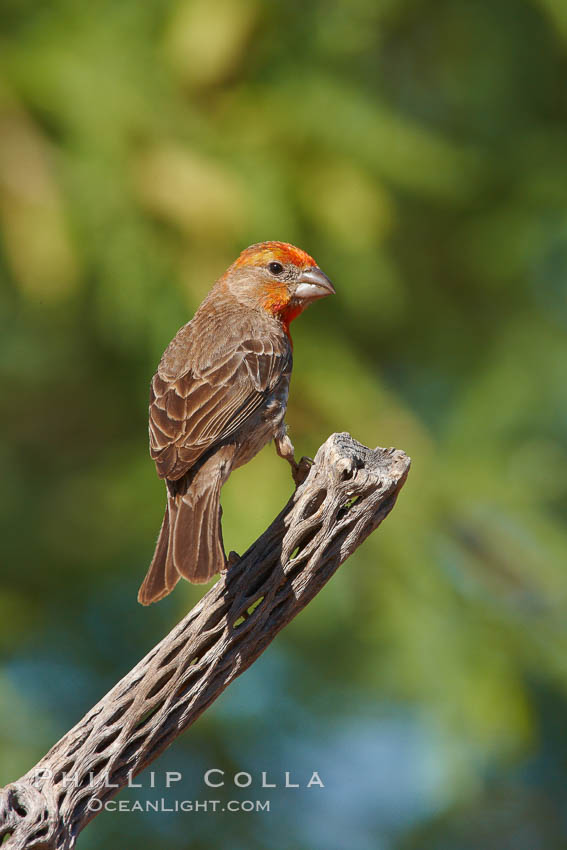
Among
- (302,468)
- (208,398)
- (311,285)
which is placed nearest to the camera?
(208,398)

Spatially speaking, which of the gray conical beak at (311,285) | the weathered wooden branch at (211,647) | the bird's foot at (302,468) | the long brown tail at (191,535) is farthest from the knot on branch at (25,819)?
the gray conical beak at (311,285)

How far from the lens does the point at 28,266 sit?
5691 mm

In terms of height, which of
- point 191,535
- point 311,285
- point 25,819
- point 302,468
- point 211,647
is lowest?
point 25,819

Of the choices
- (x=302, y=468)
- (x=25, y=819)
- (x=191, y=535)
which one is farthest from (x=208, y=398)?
(x=25, y=819)

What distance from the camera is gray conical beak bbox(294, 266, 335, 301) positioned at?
487cm

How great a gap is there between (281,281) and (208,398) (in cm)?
112

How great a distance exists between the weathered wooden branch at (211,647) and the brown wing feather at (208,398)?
27.2 inches

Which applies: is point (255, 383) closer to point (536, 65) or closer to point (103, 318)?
point (103, 318)

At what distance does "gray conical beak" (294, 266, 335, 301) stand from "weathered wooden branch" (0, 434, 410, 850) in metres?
1.76

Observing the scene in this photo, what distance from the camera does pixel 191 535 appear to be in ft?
11.7

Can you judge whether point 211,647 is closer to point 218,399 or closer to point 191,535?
point 191,535

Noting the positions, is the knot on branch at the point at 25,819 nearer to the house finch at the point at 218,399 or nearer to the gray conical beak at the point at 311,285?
the house finch at the point at 218,399

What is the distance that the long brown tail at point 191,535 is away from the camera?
3426mm

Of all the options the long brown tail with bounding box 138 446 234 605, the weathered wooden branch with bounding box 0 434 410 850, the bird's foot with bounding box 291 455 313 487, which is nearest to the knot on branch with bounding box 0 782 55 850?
the weathered wooden branch with bounding box 0 434 410 850
